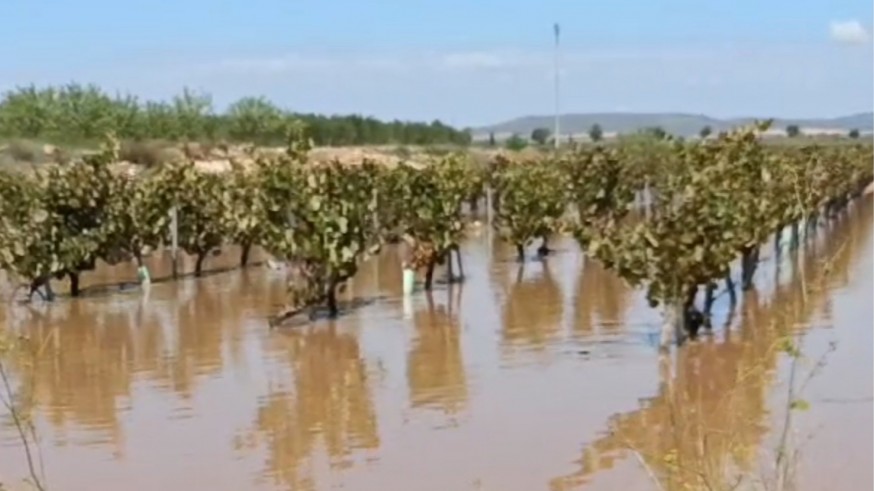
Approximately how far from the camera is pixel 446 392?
44.8 feet

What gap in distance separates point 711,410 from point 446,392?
2.60 metres

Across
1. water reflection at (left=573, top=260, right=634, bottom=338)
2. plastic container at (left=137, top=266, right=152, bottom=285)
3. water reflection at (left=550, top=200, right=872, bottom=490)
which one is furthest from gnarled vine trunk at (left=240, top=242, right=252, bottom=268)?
water reflection at (left=550, top=200, right=872, bottom=490)

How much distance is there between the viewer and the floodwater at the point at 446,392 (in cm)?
1016

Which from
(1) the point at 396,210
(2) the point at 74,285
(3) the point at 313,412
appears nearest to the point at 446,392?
(3) the point at 313,412

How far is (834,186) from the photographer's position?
36.3 m

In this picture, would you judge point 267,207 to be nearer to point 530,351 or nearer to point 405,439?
point 530,351

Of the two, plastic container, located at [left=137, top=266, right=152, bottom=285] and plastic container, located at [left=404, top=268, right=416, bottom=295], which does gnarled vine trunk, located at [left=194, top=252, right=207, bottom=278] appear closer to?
plastic container, located at [left=137, top=266, right=152, bottom=285]

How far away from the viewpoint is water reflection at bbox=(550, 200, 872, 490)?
6.29 metres

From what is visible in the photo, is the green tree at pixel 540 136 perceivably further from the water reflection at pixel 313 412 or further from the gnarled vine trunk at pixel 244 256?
the water reflection at pixel 313 412

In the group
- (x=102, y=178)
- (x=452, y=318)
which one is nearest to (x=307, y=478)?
(x=452, y=318)

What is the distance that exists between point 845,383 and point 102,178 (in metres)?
13.2

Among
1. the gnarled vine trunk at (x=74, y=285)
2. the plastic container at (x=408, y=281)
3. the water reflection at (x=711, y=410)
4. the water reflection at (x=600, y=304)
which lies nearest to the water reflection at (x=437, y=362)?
the plastic container at (x=408, y=281)

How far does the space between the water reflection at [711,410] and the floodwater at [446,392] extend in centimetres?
4

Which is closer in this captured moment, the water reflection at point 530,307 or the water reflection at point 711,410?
the water reflection at point 711,410
